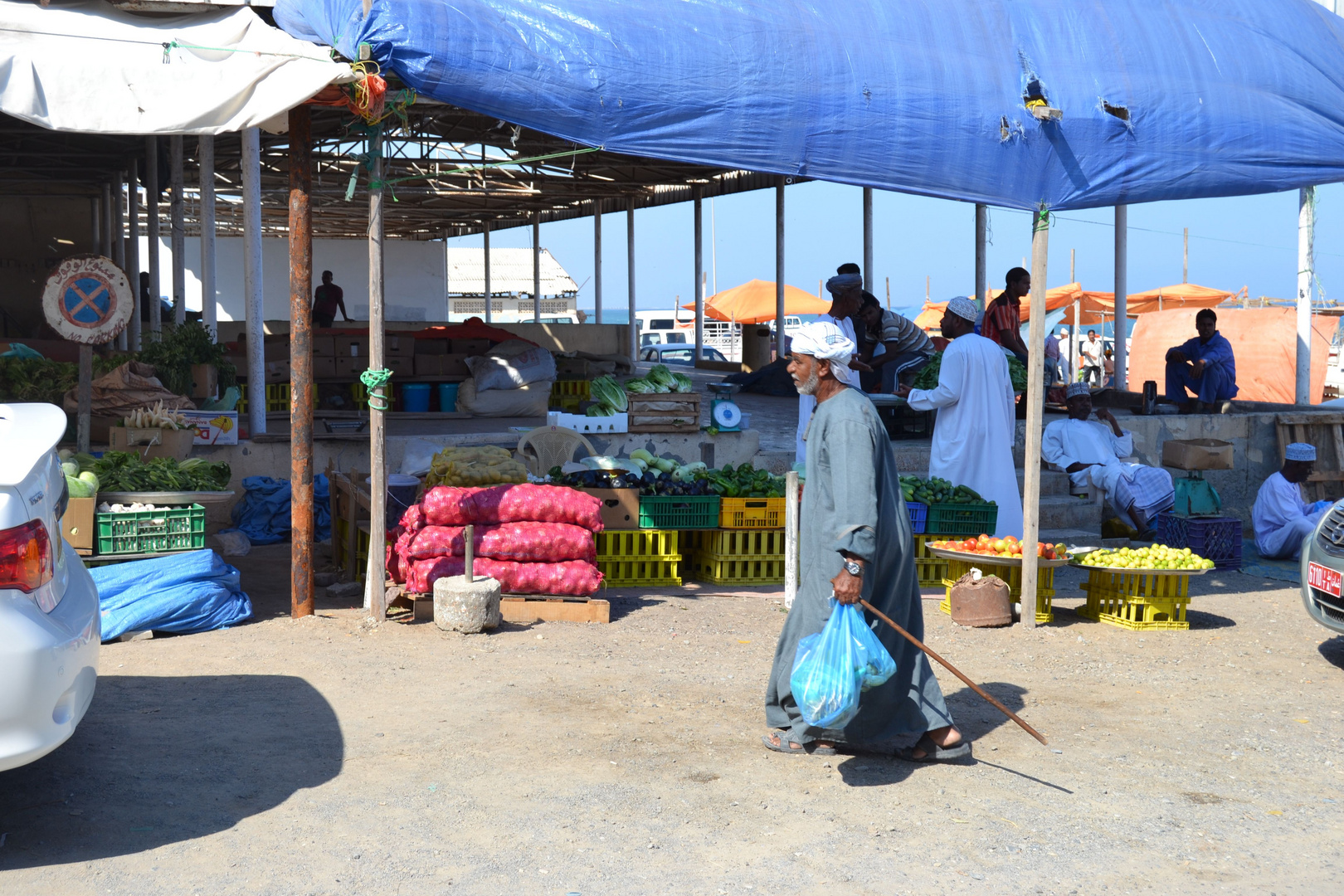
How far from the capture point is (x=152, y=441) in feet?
29.3

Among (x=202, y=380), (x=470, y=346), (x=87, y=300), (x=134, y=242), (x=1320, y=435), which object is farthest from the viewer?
(x=134, y=242)

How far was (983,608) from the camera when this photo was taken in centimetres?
742

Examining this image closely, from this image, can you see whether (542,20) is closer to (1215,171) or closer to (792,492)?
(792,492)

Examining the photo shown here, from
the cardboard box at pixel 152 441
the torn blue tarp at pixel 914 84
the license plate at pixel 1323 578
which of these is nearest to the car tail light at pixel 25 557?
the torn blue tarp at pixel 914 84

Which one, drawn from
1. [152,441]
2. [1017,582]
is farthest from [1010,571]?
[152,441]

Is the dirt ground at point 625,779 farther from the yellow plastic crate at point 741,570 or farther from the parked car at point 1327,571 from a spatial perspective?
the yellow plastic crate at point 741,570

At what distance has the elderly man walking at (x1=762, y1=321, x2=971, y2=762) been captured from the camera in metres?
4.57

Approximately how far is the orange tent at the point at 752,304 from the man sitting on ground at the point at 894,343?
55.1ft

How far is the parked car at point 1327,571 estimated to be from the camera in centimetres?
656

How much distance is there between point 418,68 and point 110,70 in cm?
150

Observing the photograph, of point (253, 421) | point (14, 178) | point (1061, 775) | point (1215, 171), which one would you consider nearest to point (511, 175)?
point (14, 178)

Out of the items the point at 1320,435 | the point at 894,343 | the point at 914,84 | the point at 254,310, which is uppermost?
the point at 914,84

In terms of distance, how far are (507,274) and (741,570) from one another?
40.1 metres

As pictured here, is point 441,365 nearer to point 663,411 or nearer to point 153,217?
point 663,411
